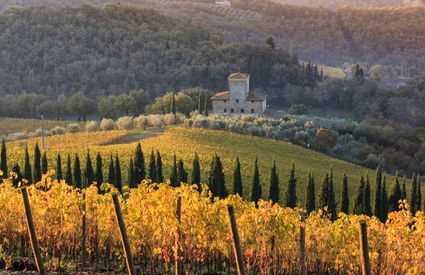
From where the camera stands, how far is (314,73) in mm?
121312

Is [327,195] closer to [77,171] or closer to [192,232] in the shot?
[77,171]

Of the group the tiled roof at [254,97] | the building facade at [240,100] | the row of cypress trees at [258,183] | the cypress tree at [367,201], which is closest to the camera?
the row of cypress trees at [258,183]

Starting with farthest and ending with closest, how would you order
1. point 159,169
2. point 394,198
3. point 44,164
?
1. point 44,164
2. point 159,169
3. point 394,198

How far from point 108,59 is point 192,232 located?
110 metres

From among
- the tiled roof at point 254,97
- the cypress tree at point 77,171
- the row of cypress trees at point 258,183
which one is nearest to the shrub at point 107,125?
the tiled roof at point 254,97

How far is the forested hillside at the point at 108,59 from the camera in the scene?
114 metres

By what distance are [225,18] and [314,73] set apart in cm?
8020

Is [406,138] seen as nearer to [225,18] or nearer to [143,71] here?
[143,71]

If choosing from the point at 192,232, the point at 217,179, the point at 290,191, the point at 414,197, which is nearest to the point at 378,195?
the point at 414,197

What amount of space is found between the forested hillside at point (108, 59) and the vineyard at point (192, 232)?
8901 centimetres

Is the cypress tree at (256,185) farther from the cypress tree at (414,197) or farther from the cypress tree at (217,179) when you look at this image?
the cypress tree at (414,197)

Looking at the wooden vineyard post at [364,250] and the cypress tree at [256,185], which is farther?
the cypress tree at [256,185]

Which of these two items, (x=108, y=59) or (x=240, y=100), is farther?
(x=108, y=59)

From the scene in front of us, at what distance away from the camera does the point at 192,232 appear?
56.9ft
